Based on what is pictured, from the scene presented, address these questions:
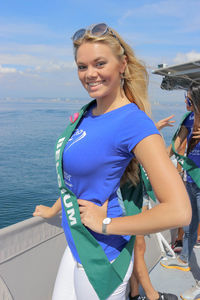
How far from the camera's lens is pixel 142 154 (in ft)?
3.25

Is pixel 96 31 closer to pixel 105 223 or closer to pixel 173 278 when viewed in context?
pixel 105 223

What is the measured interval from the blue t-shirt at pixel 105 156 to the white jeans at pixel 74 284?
0.26ft

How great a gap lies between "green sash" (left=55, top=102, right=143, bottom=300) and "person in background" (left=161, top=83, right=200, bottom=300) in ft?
5.54

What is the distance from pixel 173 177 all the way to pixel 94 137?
0.35 m

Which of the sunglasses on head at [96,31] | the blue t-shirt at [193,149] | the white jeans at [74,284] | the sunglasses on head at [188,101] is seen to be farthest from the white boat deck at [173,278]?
the sunglasses on head at [96,31]

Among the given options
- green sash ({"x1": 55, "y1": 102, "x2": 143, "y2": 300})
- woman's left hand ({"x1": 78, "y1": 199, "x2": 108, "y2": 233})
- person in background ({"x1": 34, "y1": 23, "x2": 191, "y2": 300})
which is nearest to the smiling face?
person in background ({"x1": 34, "y1": 23, "x2": 191, "y2": 300})

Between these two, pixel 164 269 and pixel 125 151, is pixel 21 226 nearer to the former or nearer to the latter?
pixel 125 151

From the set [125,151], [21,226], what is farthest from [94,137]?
[21,226]

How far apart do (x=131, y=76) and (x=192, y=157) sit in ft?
5.83

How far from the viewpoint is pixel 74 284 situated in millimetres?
1318

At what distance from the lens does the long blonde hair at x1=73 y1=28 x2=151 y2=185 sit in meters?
Answer: 1.20

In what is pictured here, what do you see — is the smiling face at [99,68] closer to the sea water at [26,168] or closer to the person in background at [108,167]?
the person in background at [108,167]

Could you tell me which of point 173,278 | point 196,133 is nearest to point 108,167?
point 196,133

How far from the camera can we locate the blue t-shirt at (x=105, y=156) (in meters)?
1.04
